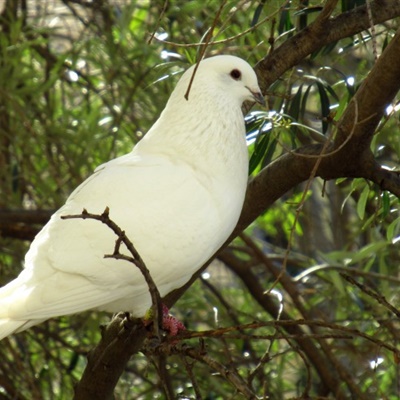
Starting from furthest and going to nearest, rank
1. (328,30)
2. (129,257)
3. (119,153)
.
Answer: (119,153)
(328,30)
(129,257)

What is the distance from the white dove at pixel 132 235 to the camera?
1.81 meters

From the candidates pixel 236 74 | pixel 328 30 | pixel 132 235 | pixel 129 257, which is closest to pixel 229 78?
pixel 236 74

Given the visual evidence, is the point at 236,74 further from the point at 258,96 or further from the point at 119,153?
the point at 119,153

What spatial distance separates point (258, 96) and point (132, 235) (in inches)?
16.2

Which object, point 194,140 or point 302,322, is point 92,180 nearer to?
point 194,140

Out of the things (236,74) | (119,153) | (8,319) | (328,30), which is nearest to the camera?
(8,319)

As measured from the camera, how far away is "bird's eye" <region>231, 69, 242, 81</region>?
203cm

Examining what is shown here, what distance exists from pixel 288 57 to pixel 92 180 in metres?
0.46

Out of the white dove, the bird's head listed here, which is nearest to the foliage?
the bird's head

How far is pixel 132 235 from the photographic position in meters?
1.84

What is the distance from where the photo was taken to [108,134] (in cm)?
300

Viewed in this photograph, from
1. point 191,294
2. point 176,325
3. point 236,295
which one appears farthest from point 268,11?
point 236,295

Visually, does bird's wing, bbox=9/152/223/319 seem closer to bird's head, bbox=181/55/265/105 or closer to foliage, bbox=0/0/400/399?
bird's head, bbox=181/55/265/105

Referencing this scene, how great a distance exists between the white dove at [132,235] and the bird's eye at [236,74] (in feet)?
0.56
